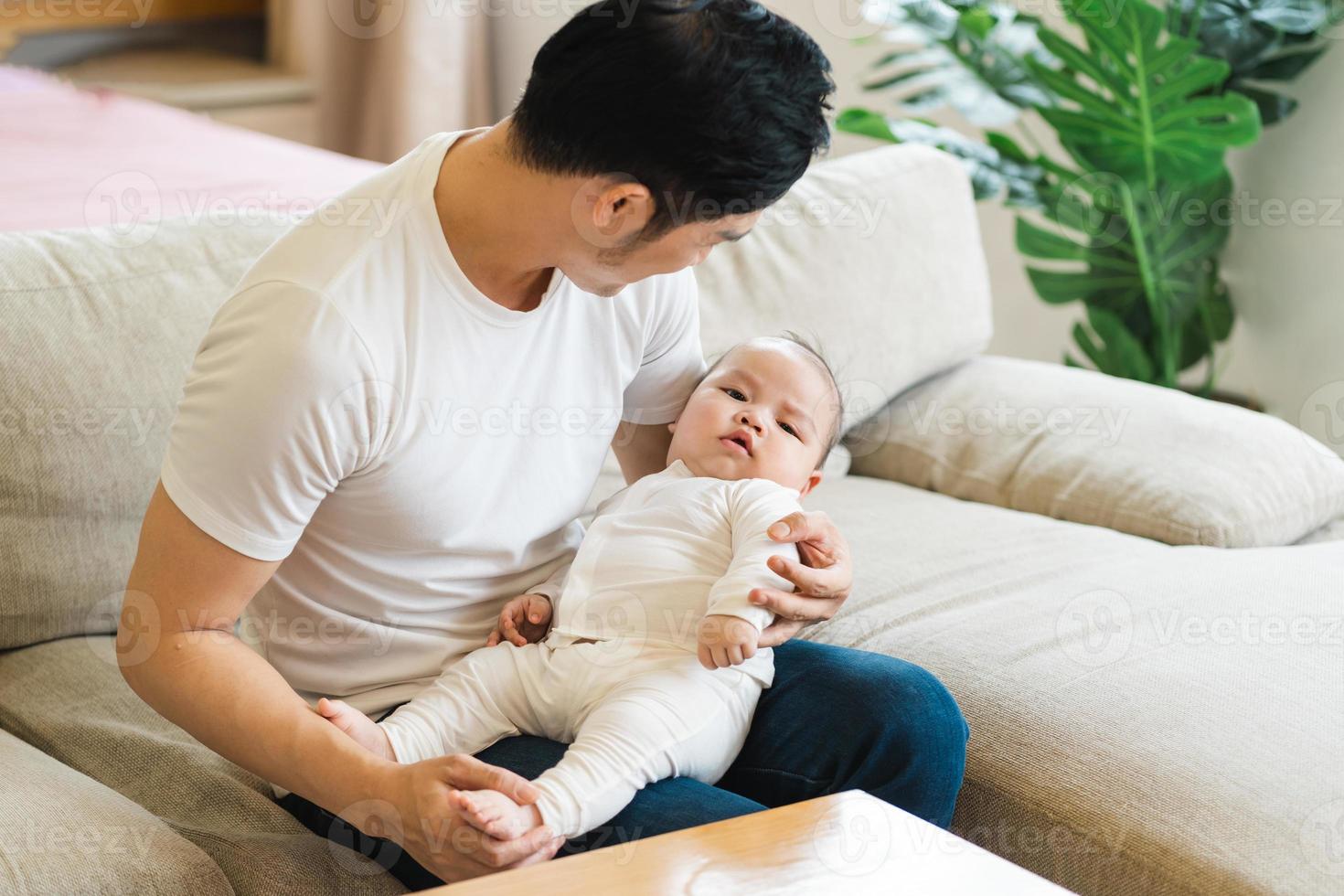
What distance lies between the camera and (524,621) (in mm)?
1218

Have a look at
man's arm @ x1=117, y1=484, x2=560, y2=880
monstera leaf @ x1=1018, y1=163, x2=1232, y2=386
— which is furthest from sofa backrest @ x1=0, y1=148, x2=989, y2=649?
monstera leaf @ x1=1018, y1=163, x2=1232, y2=386

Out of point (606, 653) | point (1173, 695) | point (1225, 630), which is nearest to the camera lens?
point (606, 653)

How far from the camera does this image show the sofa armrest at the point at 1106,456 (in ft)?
5.71

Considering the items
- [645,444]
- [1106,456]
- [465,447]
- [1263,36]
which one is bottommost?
[1106,456]

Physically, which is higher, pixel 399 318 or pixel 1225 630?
pixel 399 318

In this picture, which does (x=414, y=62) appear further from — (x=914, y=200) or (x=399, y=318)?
(x=399, y=318)

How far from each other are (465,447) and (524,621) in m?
0.18

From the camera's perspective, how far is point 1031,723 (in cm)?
125

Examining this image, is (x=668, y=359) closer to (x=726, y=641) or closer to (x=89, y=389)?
(x=726, y=641)

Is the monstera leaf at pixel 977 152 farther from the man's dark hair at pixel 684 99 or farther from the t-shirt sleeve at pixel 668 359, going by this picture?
the man's dark hair at pixel 684 99

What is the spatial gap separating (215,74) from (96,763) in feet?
10.8

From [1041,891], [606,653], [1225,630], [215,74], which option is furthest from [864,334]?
[215,74]

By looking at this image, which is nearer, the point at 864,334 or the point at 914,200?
the point at 864,334

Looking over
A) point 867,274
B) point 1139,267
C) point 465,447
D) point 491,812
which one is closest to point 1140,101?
point 1139,267
